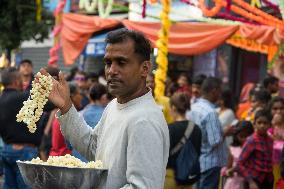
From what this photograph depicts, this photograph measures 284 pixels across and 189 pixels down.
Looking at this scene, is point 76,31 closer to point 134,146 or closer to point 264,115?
point 264,115

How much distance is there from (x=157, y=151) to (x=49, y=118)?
6863 mm

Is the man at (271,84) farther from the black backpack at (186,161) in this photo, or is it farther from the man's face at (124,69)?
the man's face at (124,69)

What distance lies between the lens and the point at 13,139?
9.20 meters

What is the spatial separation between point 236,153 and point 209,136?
0.55 metres

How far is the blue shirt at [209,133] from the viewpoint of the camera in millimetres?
9523

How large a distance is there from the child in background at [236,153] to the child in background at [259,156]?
21 centimetres

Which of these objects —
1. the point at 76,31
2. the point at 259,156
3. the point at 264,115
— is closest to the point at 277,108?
the point at 264,115

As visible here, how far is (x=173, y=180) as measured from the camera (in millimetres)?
8148

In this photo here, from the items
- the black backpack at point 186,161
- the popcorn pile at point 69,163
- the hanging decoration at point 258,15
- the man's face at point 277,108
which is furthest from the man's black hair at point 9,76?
the popcorn pile at point 69,163

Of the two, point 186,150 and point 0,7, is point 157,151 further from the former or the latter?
point 0,7

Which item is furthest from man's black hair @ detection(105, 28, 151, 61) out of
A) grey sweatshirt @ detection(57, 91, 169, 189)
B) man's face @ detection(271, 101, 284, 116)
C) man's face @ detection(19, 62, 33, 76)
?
man's face @ detection(19, 62, 33, 76)

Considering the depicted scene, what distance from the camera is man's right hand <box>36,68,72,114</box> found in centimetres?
421

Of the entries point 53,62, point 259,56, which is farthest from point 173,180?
point 259,56

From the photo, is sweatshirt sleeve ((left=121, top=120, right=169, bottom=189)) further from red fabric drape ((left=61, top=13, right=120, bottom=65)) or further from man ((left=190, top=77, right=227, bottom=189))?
red fabric drape ((left=61, top=13, right=120, bottom=65))
